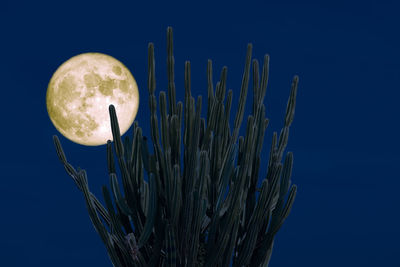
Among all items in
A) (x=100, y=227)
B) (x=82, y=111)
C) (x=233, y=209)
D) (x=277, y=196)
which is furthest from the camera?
(x=82, y=111)

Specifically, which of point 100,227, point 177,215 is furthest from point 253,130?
point 100,227

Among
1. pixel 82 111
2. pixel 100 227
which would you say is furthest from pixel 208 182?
pixel 82 111

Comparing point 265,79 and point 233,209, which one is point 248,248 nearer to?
point 233,209

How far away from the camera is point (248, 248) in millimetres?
3627

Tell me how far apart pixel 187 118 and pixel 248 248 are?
0.98 metres

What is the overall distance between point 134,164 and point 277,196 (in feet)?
3.50

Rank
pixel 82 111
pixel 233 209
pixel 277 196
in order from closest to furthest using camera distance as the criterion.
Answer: pixel 233 209
pixel 277 196
pixel 82 111

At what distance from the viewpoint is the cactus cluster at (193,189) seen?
133 inches

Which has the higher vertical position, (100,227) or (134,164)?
(134,164)

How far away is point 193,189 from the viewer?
333 cm

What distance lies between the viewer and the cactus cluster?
11.1 ft

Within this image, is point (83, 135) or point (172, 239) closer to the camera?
point (172, 239)

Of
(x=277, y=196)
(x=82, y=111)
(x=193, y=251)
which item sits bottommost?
(x=193, y=251)

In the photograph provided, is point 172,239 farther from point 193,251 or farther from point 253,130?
point 253,130
